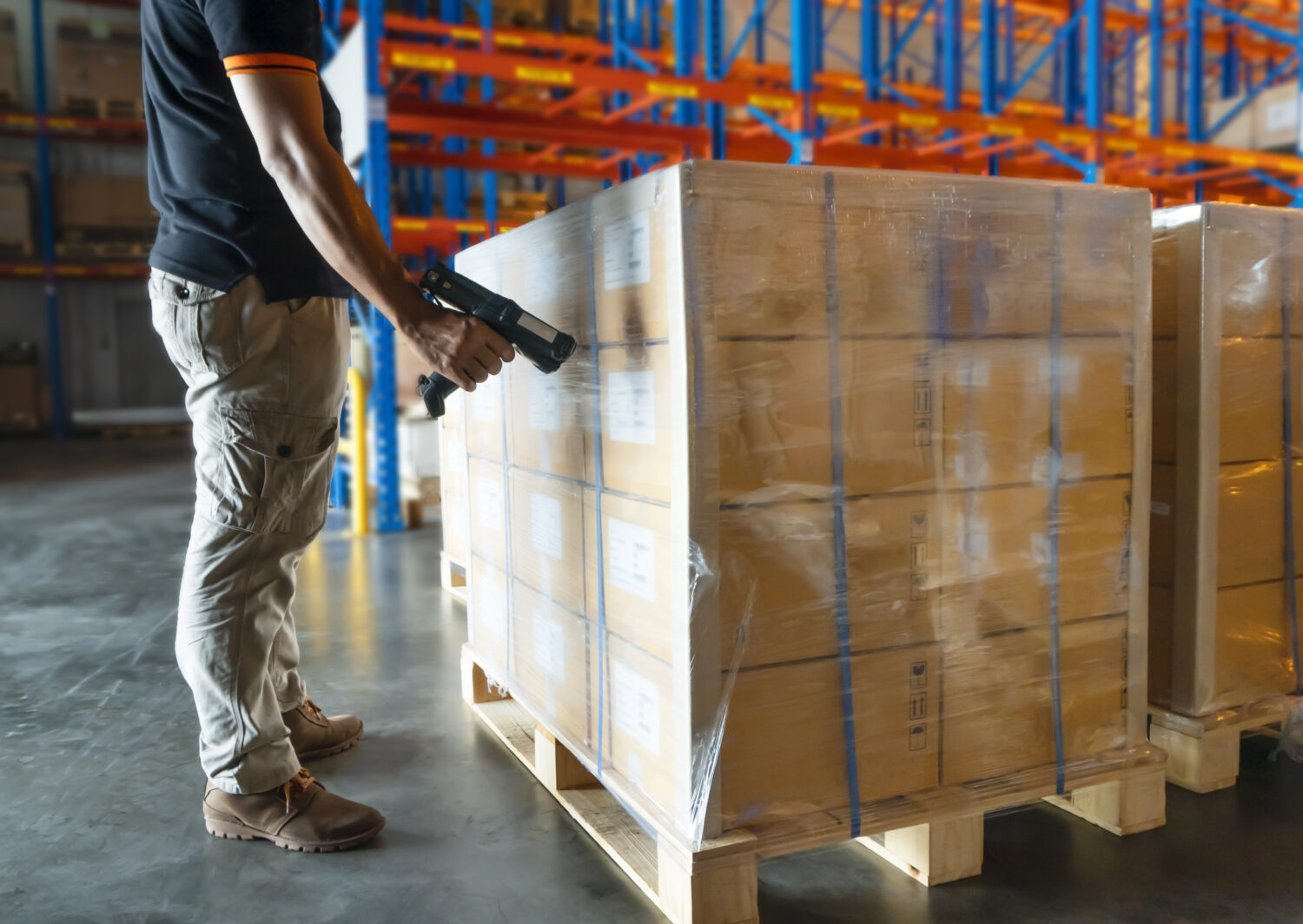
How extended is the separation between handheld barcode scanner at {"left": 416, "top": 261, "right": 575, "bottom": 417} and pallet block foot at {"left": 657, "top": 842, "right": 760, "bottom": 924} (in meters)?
0.86

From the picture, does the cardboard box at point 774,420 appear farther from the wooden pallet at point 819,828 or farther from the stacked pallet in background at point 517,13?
the stacked pallet in background at point 517,13

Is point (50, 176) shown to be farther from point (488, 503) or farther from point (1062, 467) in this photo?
point (1062, 467)

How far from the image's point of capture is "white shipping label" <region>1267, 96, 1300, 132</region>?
8984 mm

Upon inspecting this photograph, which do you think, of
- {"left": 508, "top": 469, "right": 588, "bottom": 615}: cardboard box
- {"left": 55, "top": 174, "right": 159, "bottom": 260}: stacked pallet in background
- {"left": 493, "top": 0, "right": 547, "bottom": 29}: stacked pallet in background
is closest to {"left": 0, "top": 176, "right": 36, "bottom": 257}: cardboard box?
{"left": 55, "top": 174, "right": 159, "bottom": 260}: stacked pallet in background

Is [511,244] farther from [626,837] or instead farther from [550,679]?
[626,837]

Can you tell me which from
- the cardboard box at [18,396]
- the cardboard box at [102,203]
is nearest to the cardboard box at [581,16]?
the cardboard box at [102,203]

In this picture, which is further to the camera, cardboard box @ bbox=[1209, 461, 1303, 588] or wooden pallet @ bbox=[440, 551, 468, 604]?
wooden pallet @ bbox=[440, 551, 468, 604]

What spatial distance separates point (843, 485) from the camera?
1724 mm

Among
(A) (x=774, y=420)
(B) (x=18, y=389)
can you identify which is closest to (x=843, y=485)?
(A) (x=774, y=420)

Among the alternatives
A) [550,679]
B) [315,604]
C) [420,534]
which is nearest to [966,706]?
[550,679]

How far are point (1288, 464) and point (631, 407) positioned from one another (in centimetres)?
159

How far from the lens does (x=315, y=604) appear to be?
13.7 feet

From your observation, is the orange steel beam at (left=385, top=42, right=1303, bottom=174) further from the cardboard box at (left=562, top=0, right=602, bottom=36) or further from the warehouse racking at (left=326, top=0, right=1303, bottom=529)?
the cardboard box at (left=562, top=0, right=602, bottom=36)

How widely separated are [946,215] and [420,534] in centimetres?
452
